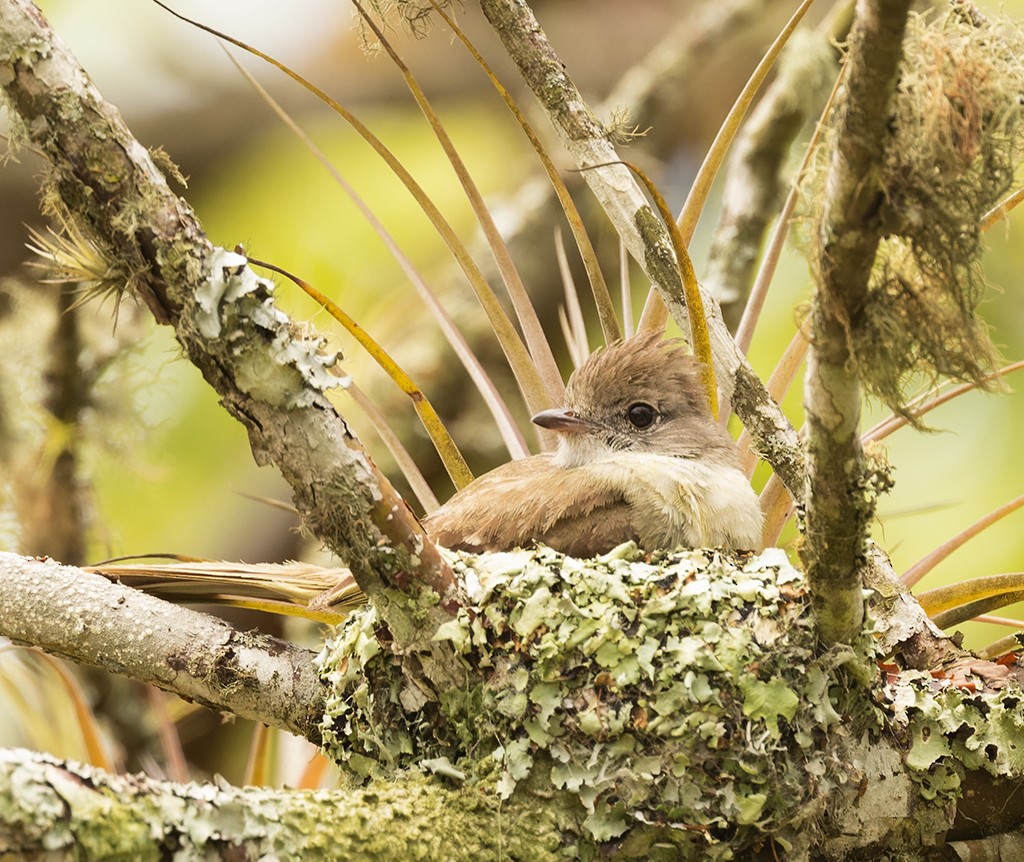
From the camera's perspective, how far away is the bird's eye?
3586mm

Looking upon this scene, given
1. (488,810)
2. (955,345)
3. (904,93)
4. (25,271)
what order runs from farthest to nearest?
1. (25,271)
2. (488,810)
3. (955,345)
4. (904,93)

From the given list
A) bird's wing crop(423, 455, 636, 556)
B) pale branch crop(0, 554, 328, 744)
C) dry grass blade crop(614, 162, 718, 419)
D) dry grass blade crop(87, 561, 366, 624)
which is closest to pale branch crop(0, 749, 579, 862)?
pale branch crop(0, 554, 328, 744)

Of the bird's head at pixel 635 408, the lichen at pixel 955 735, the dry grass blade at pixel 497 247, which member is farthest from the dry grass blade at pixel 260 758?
the lichen at pixel 955 735

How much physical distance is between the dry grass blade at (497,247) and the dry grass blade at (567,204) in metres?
0.17

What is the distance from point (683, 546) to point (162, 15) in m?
4.87

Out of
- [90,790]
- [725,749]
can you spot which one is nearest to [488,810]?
[725,749]

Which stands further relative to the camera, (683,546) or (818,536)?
(683,546)

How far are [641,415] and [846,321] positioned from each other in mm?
1844

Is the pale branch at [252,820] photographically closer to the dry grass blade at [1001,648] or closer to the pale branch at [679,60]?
the dry grass blade at [1001,648]

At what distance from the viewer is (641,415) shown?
11.8ft

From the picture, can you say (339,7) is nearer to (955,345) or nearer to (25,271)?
(25,271)

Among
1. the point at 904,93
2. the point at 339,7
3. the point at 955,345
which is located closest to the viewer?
the point at 904,93

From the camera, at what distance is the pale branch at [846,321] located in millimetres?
1562

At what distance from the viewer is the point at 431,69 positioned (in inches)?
264
